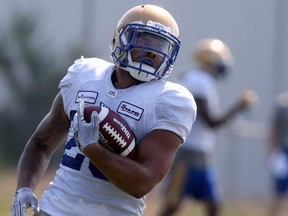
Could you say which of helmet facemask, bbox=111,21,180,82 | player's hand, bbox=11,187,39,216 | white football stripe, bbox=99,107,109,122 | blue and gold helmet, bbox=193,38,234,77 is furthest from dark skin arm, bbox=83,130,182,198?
blue and gold helmet, bbox=193,38,234,77

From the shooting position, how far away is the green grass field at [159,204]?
9.91 m

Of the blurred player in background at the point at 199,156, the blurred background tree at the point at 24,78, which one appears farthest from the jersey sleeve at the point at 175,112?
the blurred background tree at the point at 24,78

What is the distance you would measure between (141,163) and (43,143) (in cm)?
67

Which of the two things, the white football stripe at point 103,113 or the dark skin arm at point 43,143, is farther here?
the dark skin arm at point 43,143

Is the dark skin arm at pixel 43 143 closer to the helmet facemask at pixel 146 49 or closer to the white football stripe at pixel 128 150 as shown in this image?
the helmet facemask at pixel 146 49

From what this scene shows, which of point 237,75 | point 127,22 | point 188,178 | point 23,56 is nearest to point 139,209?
point 127,22

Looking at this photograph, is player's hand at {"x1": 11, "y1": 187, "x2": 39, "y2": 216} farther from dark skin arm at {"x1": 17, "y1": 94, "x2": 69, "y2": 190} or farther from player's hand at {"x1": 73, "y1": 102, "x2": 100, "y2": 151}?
player's hand at {"x1": 73, "y1": 102, "x2": 100, "y2": 151}

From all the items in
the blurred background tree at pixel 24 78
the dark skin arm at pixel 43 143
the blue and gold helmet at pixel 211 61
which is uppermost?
the dark skin arm at pixel 43 143

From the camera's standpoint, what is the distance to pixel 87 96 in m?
4.00

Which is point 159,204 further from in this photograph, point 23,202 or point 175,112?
point 175,112

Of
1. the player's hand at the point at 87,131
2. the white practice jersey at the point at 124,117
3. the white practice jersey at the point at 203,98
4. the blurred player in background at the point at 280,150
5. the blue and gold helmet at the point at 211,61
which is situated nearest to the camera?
the player's hand at the point at 87,131

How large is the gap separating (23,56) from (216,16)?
12.8ft

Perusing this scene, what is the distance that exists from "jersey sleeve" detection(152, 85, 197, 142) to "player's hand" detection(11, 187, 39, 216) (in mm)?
587

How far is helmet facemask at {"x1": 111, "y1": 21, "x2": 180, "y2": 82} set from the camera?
3949 millimetres
